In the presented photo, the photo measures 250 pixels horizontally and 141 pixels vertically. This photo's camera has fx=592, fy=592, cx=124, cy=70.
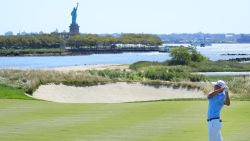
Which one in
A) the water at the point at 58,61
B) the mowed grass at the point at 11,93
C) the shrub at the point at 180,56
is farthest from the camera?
the water at the point at 58,61

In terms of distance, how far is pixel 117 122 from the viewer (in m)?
19.2

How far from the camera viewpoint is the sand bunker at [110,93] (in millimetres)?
39000

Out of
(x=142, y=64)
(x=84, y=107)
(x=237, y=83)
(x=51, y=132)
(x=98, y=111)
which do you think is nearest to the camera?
(x=51, y=132)

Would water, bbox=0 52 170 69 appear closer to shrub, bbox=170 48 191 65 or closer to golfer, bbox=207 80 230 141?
shrub, bbox=170 48 191 65

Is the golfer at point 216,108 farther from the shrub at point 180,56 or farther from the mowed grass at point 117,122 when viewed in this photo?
the shrub at point 180,56

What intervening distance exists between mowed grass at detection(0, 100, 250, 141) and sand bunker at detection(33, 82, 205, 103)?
1374 centimetres

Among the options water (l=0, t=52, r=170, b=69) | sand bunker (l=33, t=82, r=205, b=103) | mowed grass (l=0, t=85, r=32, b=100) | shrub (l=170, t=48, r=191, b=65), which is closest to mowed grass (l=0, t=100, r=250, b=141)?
mowed grass (l=0, t=85, r=32, b=100)

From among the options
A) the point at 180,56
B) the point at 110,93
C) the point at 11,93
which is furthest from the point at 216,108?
the point at 180,56

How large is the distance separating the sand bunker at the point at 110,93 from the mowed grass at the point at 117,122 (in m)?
13.7

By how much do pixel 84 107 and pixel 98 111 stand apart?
1.90 m

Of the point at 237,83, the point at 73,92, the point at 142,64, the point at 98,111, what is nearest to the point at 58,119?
the point at 98,111

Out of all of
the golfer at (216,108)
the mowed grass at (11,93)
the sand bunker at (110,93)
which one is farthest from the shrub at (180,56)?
the golfer at (216,108)

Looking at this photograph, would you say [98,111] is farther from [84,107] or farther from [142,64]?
[142,64]

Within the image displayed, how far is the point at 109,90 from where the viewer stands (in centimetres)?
4241
